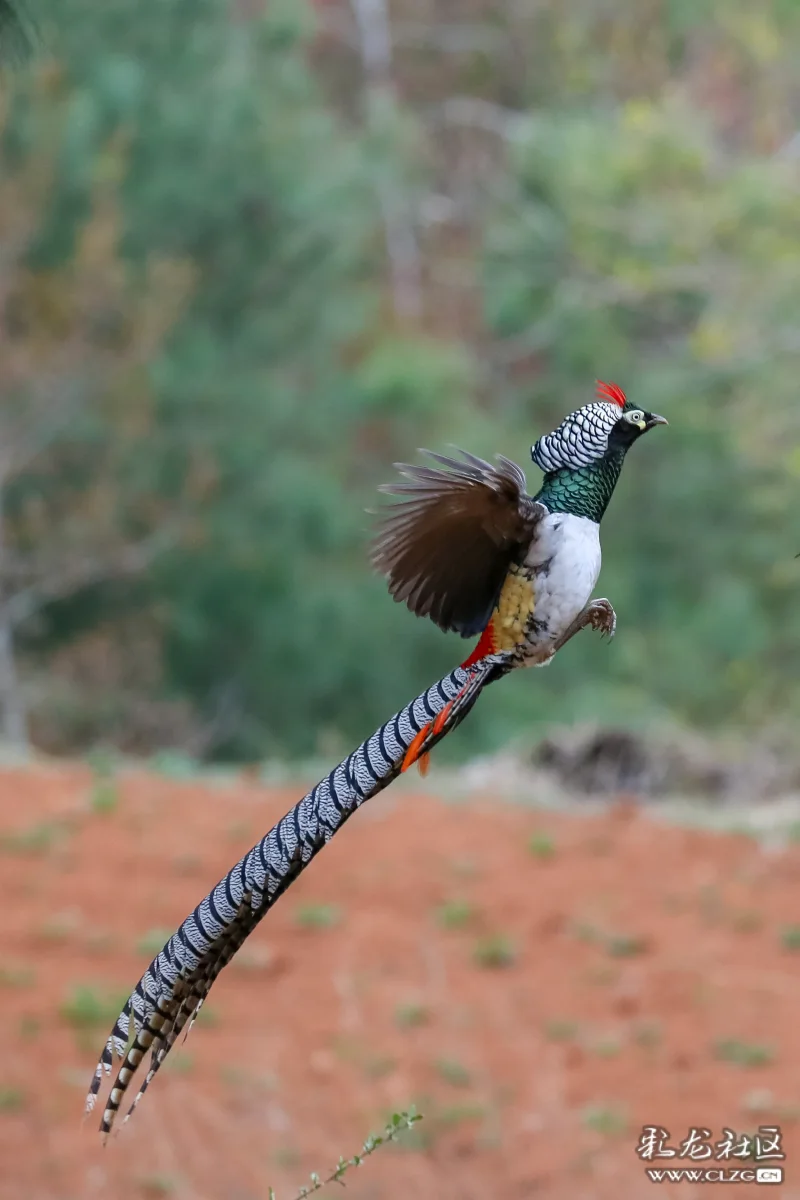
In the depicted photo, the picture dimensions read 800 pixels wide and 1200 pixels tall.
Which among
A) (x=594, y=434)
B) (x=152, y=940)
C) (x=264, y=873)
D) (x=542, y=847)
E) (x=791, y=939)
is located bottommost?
(x=264, y=873)

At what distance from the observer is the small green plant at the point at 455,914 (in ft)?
21.2

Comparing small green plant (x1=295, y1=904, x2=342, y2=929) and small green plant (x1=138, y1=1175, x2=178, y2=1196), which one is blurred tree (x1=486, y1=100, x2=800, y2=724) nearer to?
small green plant (x1=295, y1=904, x2=342, y2=929)

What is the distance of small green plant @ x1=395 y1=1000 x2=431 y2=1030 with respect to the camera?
19.4ft

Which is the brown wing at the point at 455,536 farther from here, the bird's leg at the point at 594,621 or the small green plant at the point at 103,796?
the small green plant at the point at 103,796

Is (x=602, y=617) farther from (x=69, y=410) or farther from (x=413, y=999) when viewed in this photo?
(x=69, y=410)

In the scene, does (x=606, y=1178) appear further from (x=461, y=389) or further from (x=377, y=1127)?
(x=461, y=389)

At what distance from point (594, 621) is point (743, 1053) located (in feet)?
15.4

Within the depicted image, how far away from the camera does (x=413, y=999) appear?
19.8 feet

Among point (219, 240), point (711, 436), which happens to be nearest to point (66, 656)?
point (219, 240)

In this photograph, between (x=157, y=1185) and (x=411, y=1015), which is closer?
(x=157, y=1185)

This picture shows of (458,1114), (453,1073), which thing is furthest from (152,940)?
(458,1114)

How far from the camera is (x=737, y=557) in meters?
16.8

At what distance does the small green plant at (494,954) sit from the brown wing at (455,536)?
198 inches

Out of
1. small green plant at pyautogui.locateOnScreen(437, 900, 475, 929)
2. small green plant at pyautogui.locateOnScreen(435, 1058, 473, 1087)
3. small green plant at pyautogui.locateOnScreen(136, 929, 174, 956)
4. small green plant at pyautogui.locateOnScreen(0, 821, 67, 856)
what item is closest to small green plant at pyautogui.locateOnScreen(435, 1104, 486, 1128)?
small green plant at pyautogui.locateOnScreen(435, 1058, 473, 1087)
